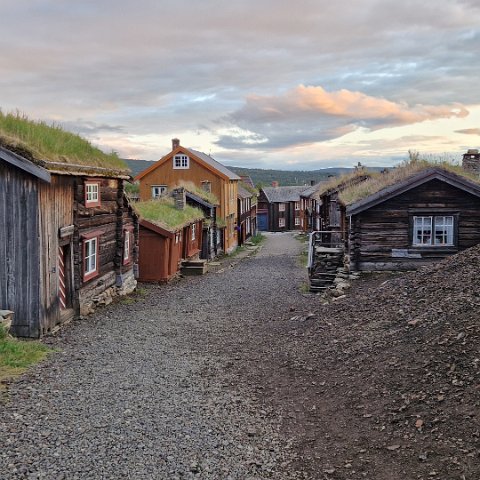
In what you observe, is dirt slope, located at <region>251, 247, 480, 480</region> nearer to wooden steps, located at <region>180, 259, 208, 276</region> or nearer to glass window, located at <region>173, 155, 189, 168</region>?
wooden steps, located at <region>180, 259, 208, 276</region>

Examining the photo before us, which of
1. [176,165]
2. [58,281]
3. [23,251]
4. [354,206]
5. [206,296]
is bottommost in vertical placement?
[206,296]

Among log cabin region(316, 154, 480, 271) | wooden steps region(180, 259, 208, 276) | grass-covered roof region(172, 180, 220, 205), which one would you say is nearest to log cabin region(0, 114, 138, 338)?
log cabin region(316, 154, 480, 271)

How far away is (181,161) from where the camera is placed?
1670 inches

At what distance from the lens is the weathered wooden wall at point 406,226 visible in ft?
65.3

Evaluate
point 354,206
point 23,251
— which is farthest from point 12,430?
point 354,206

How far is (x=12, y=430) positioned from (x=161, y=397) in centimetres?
256

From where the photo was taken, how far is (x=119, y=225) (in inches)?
776

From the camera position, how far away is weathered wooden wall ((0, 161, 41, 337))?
12.8 metres

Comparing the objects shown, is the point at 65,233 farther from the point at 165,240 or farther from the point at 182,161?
the point at 182,161

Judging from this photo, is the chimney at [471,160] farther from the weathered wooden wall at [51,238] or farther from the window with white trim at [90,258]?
the weathered wooden wall at [51,238]

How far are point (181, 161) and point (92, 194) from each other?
85.7 ft

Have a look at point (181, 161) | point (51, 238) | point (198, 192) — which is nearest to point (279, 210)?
point (181, 161)

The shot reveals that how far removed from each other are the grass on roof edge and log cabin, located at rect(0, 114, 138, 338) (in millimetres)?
25

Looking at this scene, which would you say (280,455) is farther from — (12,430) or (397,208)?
(397,208)
